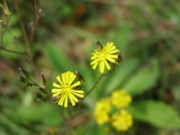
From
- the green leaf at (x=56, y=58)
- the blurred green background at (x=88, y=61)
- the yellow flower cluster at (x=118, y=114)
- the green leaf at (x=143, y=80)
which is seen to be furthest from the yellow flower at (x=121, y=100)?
the green leaf at (x=56, y=58)

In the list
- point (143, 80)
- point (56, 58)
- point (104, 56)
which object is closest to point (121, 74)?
point (143, 80)

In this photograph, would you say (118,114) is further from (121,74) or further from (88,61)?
(88,61)

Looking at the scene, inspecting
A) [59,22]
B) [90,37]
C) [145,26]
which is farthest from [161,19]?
[59,22]

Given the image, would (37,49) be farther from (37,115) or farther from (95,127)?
(95,127)

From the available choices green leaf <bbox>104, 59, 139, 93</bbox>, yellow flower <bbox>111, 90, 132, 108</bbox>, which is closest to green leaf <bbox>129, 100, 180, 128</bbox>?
green leaf <bbox>104, 59, 139, 93</bbox>

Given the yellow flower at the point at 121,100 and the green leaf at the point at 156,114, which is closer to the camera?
the yellow flower at the point at 121,100

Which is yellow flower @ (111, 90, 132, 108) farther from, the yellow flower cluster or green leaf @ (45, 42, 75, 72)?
green leaf @ (45, 42, 75, 72)

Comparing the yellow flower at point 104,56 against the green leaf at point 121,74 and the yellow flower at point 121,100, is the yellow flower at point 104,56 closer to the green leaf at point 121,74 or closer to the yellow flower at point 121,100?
the yellow flower at point 121,100
